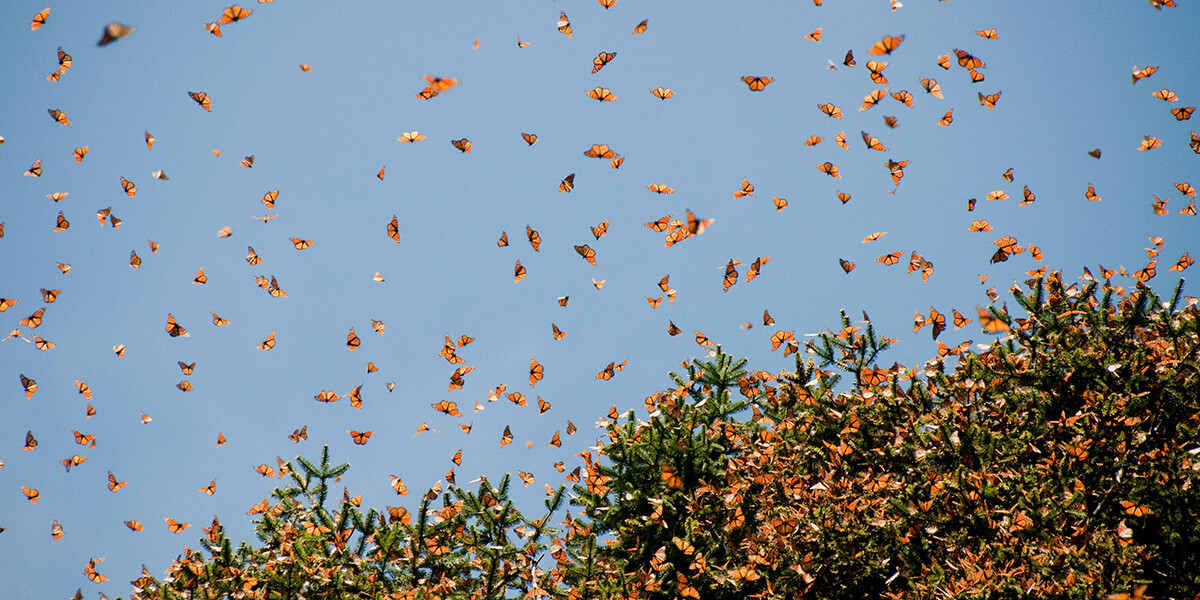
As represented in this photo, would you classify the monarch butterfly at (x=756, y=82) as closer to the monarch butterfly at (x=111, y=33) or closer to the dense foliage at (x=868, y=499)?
the dense foliage at (x=868, y=499)

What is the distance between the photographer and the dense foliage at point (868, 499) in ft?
18.6

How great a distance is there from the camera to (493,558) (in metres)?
6.85

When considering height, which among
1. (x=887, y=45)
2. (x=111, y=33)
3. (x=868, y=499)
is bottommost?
(x=868, y=499)

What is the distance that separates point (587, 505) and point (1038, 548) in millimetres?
4692

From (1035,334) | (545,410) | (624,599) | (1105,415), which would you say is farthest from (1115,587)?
(545,410)

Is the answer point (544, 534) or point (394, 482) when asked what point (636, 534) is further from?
point (394, 482)

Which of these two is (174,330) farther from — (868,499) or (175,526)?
(868,499)

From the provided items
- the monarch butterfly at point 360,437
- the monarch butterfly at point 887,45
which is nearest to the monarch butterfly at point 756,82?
the monarch butterfly at point 887,45

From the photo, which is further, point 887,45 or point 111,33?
point 887,45

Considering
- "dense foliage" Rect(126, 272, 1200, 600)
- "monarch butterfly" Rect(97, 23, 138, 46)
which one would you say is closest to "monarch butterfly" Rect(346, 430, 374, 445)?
"dense foliage" Rect(126, 272, 1200, 600)

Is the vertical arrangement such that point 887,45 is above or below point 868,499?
above

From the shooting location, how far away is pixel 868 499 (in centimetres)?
631

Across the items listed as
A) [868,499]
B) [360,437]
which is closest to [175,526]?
[360,437]

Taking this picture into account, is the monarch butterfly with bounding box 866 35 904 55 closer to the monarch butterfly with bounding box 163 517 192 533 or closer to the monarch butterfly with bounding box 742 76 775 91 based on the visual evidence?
the monarch butterfly with bounding box 742 76 775 91
